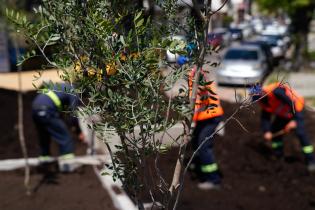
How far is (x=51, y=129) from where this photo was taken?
22.7 ft

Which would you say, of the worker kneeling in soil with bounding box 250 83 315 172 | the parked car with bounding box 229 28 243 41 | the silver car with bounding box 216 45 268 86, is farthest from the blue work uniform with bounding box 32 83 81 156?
the parked car with bounding box 229 28 243 41

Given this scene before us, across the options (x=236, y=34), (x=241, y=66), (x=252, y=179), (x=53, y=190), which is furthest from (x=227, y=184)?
(x=236, y=34)

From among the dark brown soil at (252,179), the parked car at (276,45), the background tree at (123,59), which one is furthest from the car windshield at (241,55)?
the background tree at (123,59)

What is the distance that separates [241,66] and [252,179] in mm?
12230

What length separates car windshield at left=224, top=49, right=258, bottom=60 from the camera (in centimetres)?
1922

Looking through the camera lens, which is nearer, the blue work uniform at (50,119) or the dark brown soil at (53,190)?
the dark brown soil at (53,190)

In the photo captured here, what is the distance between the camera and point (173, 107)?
8.66 feet

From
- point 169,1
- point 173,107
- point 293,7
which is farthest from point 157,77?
point 293,7

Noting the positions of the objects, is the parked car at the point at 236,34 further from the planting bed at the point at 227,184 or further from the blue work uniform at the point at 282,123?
the blue work uniform at the point at 282,123

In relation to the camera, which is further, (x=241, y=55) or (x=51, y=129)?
(x=241, y=55)

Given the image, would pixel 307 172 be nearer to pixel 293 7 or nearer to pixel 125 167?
pixel 125 167

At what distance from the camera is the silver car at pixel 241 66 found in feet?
59.7

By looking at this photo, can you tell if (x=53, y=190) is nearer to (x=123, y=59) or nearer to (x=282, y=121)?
(x=282, y=121)

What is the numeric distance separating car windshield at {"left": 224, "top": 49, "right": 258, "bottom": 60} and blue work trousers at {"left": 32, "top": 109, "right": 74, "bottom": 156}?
1306 centimetres
